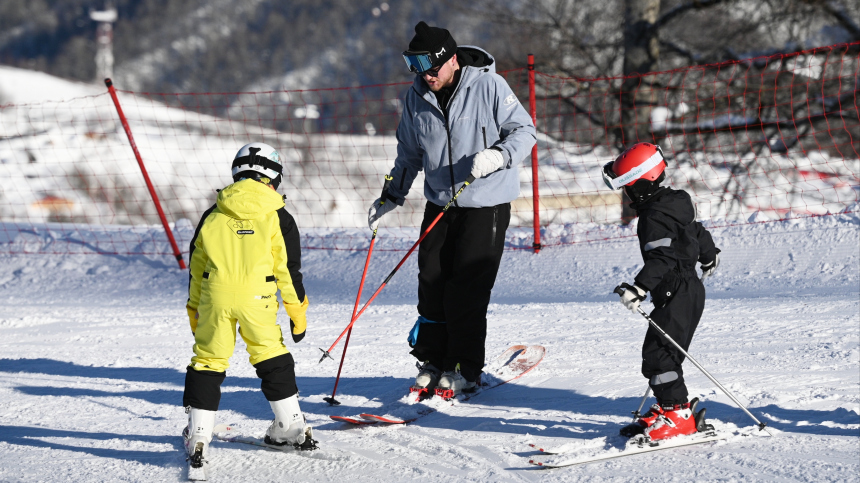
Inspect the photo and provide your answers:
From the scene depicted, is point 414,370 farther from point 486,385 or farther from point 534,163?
point 534,163

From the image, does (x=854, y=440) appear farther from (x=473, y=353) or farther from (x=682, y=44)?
(x=682, y=44)

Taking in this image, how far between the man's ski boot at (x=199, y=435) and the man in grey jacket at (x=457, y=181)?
1.22 metres

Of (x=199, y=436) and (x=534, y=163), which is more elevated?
(x=534, y=163)

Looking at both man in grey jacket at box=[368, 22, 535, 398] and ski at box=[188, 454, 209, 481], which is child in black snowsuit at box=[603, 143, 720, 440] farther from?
ski at box=[188, 454, 209, 481]

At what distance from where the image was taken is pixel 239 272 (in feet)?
10.6

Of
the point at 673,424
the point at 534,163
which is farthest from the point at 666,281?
the point at 534,163

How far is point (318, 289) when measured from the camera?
25.0 feet

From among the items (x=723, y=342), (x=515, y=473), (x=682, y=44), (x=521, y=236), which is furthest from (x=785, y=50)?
(x=515, y=473)

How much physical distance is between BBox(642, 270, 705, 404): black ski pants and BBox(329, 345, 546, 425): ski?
1.17 meters

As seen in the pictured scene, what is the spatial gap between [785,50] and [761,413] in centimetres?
800

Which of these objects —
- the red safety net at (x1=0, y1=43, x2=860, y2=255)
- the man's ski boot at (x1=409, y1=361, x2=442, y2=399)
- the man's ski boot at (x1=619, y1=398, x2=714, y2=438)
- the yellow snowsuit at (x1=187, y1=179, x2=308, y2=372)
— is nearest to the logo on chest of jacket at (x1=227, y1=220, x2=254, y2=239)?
the yellow snowsuit at (x1=187, y1=179, x2=308, y2=372)

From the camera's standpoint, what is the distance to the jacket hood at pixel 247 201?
323 cm

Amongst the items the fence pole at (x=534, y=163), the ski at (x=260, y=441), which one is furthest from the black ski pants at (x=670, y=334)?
the fence pole at (x=534, y=163)

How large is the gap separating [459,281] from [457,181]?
0.51 metres
